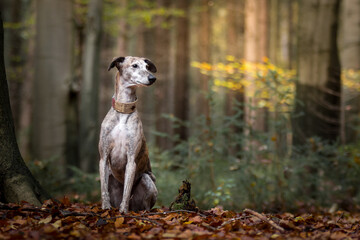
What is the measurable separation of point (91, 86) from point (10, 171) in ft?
30.8

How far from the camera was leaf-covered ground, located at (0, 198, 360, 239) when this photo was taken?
132 inches

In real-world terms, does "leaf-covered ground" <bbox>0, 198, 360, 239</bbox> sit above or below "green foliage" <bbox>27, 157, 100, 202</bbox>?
above

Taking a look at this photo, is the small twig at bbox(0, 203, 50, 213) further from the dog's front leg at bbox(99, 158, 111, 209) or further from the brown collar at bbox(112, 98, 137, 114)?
the brown collar at bbox(112, 98, 137, 114)

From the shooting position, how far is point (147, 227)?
12.4ft

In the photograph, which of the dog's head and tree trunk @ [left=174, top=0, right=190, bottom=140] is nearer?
the dog's head

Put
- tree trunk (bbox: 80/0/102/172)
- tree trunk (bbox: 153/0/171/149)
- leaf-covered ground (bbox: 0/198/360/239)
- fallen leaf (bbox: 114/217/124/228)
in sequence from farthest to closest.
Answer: tree trunk (bbox: 153/0/171/149) → tree trunk (bbox: 80/0/102/172) → fallen leaf (bbox: 114/217/124/228) → leaf-covered ground (bbox: 0/198/360/239)

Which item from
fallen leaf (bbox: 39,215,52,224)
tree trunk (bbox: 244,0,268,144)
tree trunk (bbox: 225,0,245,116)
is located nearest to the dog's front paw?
fallen leaf (bbox: 39,215,52,224)

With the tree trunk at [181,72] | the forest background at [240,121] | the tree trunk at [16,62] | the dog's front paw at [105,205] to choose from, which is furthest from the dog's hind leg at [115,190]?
the tree trunk at [16,62]

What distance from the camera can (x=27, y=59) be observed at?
22.6 m

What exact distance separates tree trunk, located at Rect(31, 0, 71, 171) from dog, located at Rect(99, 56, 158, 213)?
5454 mm

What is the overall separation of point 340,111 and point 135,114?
6.20 meters

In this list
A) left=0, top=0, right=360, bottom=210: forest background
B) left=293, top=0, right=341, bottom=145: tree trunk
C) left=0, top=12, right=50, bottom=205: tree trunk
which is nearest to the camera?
left=0, top=12, right=50, bottom=205: tree trunk

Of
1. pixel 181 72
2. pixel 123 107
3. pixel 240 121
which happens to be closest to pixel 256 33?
pixel 181 72

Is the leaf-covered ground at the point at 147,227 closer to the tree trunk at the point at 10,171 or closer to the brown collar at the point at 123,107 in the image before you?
the tree trunk at the point at 10,171
